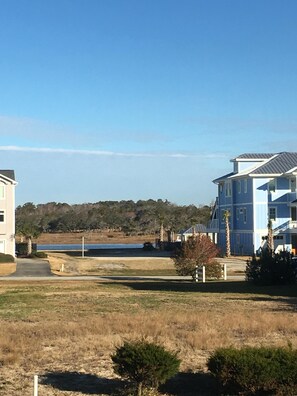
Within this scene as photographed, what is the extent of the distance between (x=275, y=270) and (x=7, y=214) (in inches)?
1381

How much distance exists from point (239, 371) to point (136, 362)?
164 cm

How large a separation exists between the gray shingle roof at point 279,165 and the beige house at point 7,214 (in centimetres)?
2386

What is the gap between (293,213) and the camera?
71.6 meters

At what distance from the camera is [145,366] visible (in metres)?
11.2

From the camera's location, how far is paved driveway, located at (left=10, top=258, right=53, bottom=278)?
5237 cm

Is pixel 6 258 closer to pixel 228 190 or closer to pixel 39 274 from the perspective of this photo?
pixel 39 274

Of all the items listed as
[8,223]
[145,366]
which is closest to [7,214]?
[8,223]

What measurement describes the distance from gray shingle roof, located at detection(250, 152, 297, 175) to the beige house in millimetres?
23859

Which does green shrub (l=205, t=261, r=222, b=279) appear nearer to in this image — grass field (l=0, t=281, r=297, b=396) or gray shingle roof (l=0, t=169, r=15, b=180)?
grass field (l=0, t=281, r=297, b=396)

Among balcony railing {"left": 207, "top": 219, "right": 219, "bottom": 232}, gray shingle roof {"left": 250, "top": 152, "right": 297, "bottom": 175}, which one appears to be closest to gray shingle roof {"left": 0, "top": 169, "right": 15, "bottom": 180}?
gray shingle roof {"left": 250, "top": 152, "right": 297, "bottom": 175}

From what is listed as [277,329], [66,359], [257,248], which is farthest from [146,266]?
[66,359]

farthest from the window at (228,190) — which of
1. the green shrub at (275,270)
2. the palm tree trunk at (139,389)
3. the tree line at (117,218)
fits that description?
the palm tree trunk at (139,389)

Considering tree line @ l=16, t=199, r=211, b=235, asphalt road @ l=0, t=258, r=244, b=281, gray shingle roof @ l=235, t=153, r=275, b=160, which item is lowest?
asphalt road @ l=0, t=258, r=244, b=281

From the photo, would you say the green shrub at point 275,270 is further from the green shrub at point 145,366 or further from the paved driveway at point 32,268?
the green shrub at point 145,366
